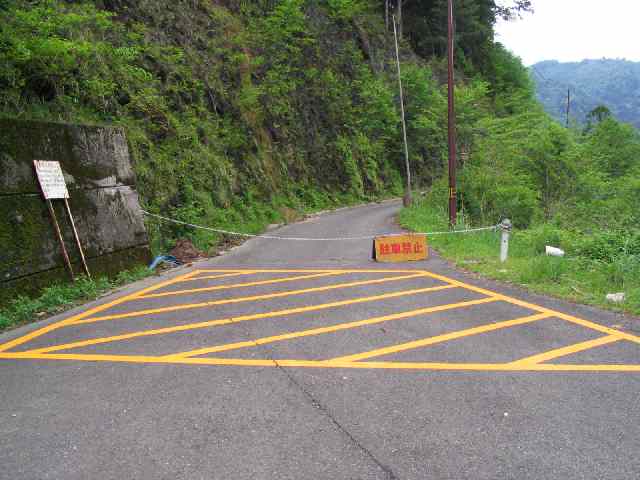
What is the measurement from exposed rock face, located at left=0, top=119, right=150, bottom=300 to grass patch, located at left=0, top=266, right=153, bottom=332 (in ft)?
0.70

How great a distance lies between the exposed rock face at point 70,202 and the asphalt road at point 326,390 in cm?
121

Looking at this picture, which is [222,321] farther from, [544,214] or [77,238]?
[544,214]

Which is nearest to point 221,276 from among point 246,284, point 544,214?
point 246,284

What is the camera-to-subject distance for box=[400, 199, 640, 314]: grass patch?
692 cm

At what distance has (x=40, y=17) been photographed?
8.52 meters

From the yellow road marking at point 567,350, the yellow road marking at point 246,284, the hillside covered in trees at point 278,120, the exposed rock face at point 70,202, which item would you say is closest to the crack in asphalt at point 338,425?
the yellow road marking at point 567,350

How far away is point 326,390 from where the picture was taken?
13.3 ft

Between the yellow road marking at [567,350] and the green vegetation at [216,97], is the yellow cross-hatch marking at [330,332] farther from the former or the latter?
the green vegetation at [216,97]

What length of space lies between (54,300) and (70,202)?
1926 millimetres

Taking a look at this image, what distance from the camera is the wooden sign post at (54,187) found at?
748 centimetres

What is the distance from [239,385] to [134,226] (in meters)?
6.71

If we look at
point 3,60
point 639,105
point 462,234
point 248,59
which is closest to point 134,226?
point 3,60

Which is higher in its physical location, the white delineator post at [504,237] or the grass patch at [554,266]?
the white delineator post at [504,237]

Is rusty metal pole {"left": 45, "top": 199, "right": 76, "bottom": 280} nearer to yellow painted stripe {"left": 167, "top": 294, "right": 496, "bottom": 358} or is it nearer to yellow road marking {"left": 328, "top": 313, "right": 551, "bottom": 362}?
yellow painted stripe {"left": 167, "top": 294, "right": 496, "bottom": 358}
